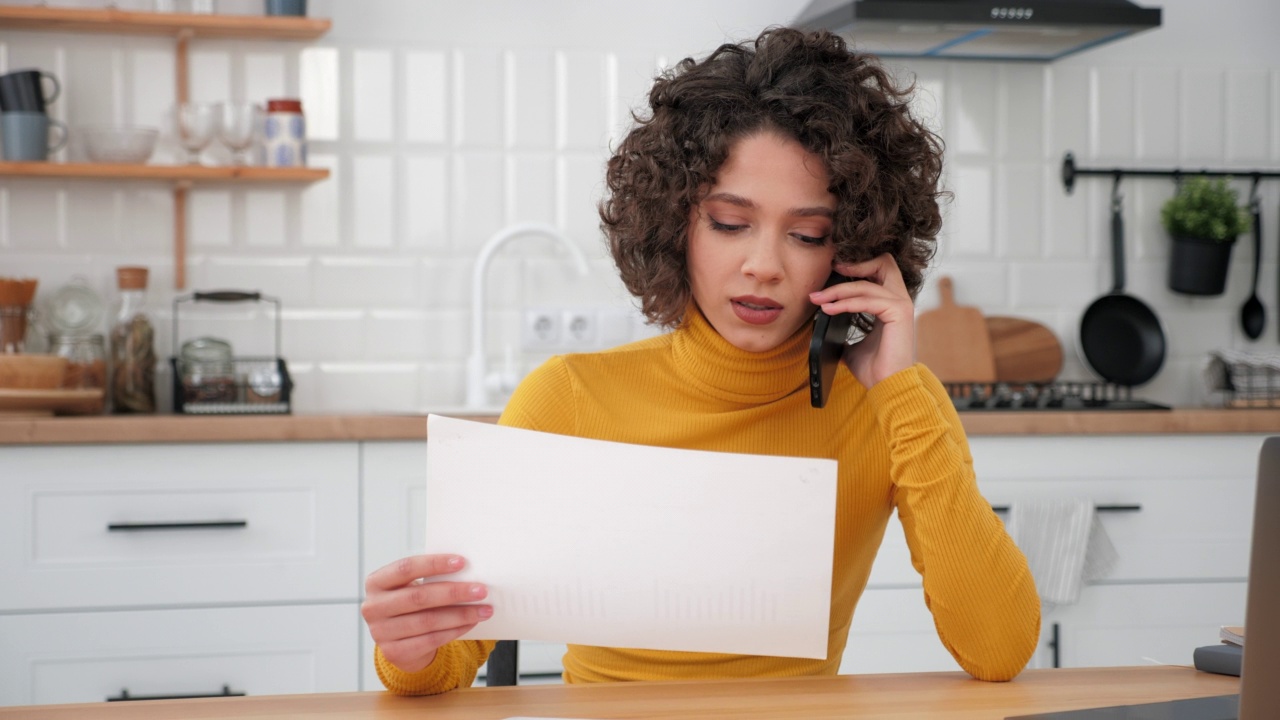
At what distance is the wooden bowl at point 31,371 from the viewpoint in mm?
2197

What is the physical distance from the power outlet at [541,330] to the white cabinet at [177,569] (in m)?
0.69

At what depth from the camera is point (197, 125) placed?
2486 mm

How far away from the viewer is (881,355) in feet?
3.88

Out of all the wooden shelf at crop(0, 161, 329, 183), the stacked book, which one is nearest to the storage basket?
the wooden shelf at crop(0, 161, 329, 183)

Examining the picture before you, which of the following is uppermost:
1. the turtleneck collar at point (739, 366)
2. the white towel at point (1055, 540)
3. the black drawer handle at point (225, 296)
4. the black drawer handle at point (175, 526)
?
the black drawer handle at point (225, 296)

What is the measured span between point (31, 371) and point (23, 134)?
1.72 feet

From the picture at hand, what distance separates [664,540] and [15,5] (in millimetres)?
2272

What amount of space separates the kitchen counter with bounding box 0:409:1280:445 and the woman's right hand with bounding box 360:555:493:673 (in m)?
1.22

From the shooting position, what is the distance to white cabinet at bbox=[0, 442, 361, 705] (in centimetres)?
204

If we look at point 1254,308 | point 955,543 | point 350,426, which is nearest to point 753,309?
point 955,543

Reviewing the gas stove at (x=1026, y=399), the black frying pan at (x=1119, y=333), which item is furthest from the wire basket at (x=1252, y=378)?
the gas stove at (x=1026, y=399)

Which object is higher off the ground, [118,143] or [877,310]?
[118,143]

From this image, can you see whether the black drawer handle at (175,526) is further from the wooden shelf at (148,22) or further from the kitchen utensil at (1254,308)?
the kitchen utensil at (1254,308)

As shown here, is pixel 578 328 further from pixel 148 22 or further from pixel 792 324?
pixel 792 324
